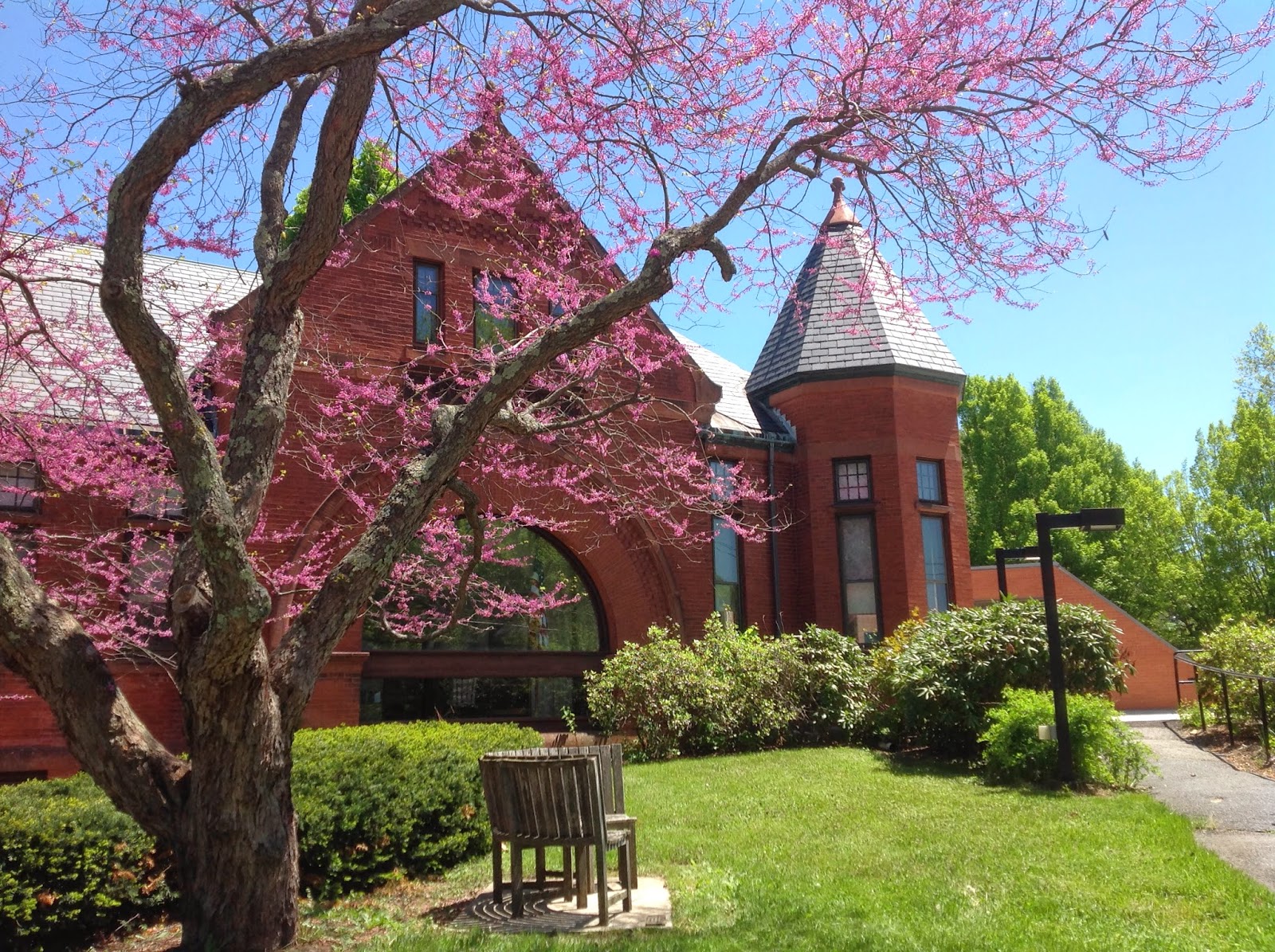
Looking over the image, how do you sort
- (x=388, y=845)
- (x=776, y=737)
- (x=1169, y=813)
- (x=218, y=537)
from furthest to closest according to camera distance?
1. (x=776, y=737)
2. (x=1169, y=813)
3. (x=388, y=845)
4. (x=218, y=537)

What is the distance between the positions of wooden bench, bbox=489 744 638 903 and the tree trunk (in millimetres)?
1469

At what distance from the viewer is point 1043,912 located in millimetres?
5602

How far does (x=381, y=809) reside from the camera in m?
6.96

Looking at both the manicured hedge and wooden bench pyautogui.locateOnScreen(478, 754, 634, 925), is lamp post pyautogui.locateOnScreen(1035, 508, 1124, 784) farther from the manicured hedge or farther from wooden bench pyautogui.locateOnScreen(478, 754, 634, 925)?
wooden bench pyautogui.locateOnScreen(478, 754, 634, 925)

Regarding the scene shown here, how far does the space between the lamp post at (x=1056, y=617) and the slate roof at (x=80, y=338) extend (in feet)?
26.8

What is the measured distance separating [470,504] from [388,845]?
8.41 ft

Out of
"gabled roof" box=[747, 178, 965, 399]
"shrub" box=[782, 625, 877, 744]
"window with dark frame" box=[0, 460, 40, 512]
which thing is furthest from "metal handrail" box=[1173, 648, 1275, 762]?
"window with dark frame" box=[0, 460, 40, 512]

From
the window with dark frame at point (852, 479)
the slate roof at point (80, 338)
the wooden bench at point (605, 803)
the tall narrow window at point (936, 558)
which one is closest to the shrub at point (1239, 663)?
the tall narrow window at point (936, 558)

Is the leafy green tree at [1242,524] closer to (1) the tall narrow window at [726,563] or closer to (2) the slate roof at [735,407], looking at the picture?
(2) the slate roof at [735,407]

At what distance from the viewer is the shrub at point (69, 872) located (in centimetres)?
542

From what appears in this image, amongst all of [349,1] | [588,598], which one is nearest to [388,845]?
[349,1]

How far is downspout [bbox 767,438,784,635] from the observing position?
17.7 m

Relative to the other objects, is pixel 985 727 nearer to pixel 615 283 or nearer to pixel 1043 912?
pixel 1043 912

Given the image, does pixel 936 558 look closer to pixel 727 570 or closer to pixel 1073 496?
pixel 727 570
